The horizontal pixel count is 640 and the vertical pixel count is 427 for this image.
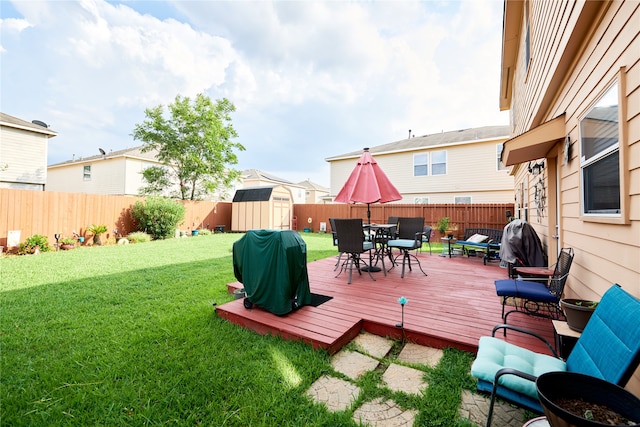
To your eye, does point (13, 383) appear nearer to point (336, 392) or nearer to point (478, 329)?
point (336, 392)

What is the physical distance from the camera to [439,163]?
556 inches

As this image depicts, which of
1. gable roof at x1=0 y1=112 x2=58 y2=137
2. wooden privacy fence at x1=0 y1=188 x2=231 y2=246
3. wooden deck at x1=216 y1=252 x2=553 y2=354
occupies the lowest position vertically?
wooden deck at x1=216 y1=252 x2=553 y2=354

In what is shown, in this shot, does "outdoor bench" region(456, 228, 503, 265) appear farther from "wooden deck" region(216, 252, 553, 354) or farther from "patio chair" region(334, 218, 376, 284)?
"patio chair" region(334, 218, 376, 284)

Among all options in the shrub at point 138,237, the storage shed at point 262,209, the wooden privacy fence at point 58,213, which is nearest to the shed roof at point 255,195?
the storage shed at point 262,209

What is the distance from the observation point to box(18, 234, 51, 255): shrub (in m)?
8.01

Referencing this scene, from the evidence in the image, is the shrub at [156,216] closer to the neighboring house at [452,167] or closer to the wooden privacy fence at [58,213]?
the wooden privacy fence at [58,213]

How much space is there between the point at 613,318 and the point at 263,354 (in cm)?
253

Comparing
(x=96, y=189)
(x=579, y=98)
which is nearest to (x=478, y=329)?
(x=579, y=98)

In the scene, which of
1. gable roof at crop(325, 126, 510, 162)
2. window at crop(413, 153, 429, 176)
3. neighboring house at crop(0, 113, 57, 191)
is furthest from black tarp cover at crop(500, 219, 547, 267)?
neighboring house at crop(0, 113, 57, 191)

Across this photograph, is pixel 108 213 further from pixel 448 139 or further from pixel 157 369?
pixel 448 139

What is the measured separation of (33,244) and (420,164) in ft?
53.1

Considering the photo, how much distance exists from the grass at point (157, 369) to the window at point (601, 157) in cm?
174

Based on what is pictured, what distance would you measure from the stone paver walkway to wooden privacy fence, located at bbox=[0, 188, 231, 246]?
1119 centimetres

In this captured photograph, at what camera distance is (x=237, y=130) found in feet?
59.7
